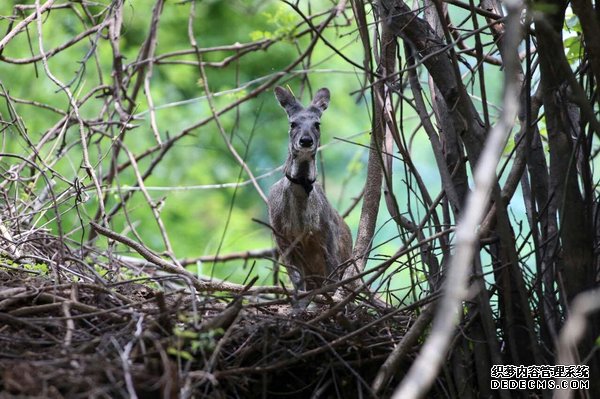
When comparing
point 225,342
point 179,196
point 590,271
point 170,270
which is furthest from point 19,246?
point 179,196

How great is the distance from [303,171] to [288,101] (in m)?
0.84

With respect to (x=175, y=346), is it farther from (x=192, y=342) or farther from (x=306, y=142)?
(x=306, y=142)

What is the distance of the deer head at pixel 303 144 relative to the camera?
24.4 ft

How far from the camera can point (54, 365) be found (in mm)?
3518

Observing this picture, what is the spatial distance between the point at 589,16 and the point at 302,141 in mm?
3841

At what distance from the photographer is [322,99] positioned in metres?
8.12

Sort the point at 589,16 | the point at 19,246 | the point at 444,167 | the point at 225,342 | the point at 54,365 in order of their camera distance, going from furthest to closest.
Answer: the point at 19,246, the point at 444,167, the point at 225,342, the point at 589,16, the point at 54,365

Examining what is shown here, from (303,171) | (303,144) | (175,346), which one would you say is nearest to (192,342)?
(175,346)

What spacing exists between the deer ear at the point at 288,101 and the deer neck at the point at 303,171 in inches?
21.2

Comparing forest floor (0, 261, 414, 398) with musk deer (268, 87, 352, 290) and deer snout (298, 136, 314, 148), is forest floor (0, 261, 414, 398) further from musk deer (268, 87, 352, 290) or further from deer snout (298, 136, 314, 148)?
musk deer (268, 87, 352, 290)

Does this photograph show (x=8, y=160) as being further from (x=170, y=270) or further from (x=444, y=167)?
(x=444, y=167)

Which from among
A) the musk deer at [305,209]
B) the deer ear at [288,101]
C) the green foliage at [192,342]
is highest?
the deer ear at [288,101]

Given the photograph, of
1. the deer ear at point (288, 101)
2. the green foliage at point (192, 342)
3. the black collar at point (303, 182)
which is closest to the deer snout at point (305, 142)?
the black collar at point (303, 182)

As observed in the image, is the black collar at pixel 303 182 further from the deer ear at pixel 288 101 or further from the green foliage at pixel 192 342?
the green foliage at pixel 192 342
